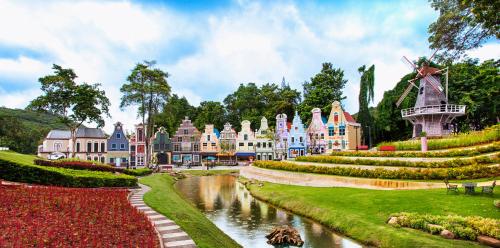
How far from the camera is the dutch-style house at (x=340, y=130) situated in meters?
62.8

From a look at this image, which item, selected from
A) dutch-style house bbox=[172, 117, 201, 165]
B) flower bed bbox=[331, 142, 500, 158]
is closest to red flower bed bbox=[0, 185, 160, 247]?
flower bed bbox=[331, 142, 500, 158]

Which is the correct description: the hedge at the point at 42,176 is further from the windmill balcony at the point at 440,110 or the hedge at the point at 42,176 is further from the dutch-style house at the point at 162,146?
the dutch-style house at the point at 162,146

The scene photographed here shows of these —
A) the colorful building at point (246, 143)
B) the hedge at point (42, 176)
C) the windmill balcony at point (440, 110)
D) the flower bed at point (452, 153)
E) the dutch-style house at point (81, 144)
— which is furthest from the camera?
the colorful building at point (246, 143)

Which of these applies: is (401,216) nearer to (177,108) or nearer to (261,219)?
(261,219)

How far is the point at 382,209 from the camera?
1708cm

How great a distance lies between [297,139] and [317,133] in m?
4.32

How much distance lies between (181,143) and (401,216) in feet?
207

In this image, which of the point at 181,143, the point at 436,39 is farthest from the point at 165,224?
the point at 181,143

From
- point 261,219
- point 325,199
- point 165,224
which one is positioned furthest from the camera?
point 325,199

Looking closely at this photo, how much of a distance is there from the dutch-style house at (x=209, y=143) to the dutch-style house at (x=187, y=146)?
3.80 feet

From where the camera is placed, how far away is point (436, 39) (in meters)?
15.9

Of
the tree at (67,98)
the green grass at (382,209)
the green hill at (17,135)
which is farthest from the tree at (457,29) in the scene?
the green hill at (17,135)

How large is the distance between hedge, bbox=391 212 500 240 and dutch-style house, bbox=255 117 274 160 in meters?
55.6

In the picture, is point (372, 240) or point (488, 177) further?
point (488, 177)
